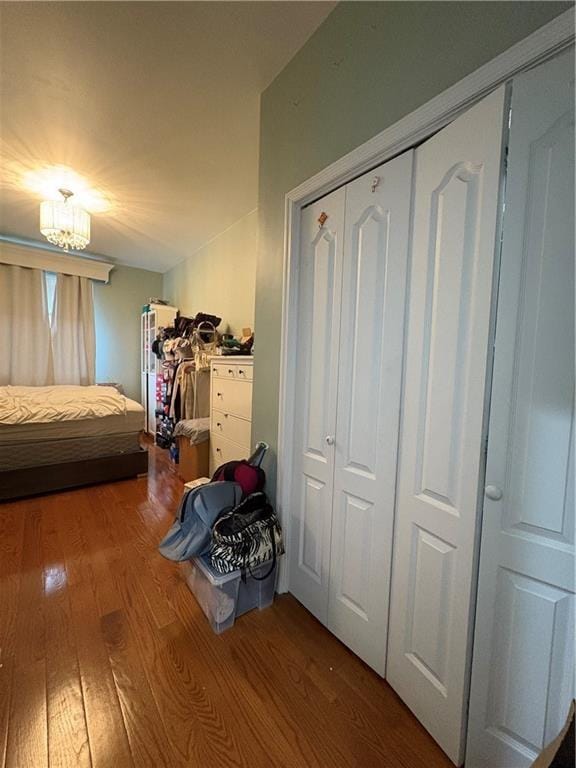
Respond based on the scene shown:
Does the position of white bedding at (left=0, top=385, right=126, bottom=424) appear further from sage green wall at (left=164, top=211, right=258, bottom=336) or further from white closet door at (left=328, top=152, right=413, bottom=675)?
white closet door at (left=328, top=152, right=413, bottom=675)

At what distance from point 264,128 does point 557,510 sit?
2153mm

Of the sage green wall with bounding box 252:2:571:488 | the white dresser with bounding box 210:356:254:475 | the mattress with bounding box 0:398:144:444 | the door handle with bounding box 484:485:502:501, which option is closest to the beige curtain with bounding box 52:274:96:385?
the mattress with bounding box 0:398:144:444

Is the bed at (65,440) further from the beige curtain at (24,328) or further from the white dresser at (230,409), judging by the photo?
the beige curtain at (24,328)

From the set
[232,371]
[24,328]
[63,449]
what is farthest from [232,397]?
[24,328]

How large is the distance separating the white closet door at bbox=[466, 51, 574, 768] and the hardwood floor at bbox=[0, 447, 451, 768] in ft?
1.43

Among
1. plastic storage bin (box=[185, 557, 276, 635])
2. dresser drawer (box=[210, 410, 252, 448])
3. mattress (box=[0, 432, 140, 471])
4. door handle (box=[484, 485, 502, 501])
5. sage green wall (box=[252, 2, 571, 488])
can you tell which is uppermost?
A: sage green wall (box=[252, 2, 571, 488])

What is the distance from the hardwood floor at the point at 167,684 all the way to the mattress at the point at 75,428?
43.6 inches

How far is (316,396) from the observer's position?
4.81 ft

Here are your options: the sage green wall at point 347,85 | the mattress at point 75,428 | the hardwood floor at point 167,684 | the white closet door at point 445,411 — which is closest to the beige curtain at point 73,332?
the mattress at point 75,428

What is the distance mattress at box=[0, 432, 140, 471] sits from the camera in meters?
2.57

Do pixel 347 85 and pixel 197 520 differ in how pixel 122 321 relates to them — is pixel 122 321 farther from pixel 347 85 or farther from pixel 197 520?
pixel 347 85

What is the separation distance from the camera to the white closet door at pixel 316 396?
1.38 metres

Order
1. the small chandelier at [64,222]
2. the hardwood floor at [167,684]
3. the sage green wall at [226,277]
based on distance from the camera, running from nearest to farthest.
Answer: the hardwood floor at [167,684], the small chandelier at [64,222], the sage green wall at [226,277]

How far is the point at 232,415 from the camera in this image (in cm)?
247
